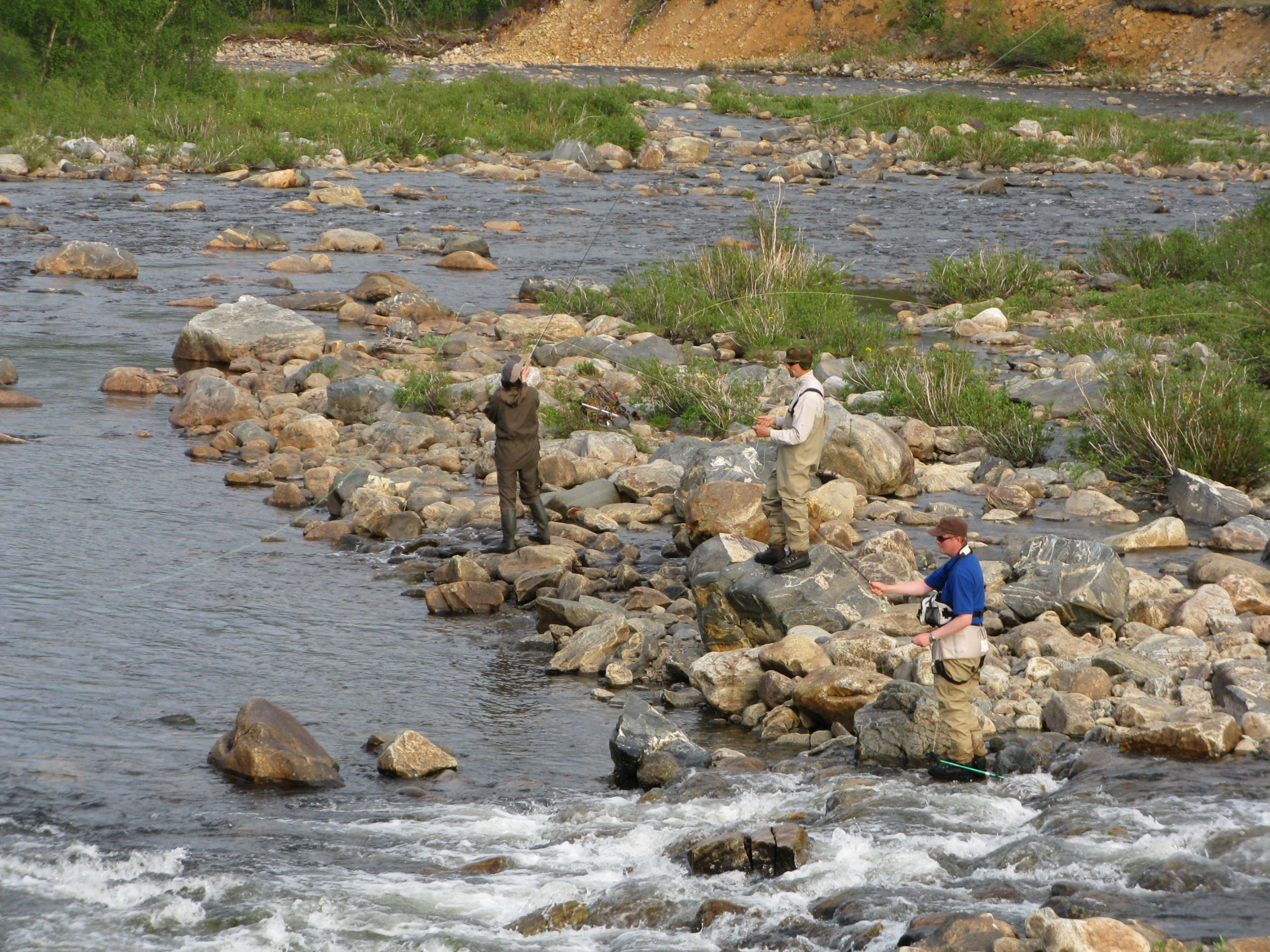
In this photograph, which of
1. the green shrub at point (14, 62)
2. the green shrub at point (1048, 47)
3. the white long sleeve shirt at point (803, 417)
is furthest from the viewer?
the green shrub at point (1048, 47)

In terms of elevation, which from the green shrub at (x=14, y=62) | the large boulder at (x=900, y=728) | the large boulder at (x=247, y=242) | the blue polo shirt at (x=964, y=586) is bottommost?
the large boulder at (x=900, y=728)

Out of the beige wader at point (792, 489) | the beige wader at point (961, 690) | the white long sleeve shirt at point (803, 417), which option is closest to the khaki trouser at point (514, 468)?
the beige wader at point (792, 489)

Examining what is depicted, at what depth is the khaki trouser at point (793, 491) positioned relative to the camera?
8195mm

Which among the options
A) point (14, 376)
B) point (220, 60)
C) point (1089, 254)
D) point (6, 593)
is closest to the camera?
point (6, 593)

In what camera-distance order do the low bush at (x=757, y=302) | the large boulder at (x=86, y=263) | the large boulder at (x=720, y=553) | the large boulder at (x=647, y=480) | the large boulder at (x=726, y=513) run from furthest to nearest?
1. the large boulder at (x=86, y=263)
2. the low bush at (x=757, y=302)
3. the large boulder at (x=647, y=480)
4. the large boulder at (x=726, y=513)
5. the large boulder at (x=720, y=553)

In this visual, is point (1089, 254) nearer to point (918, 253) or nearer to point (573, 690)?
point (918, 253)

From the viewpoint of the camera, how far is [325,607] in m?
9.23

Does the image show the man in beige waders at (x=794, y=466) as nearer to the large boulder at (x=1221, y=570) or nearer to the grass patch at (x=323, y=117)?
the large boulder at (x=1221, y=570)

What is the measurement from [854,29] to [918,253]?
1528 inches

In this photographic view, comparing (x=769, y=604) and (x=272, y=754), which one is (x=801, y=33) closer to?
(x=769, y=604)

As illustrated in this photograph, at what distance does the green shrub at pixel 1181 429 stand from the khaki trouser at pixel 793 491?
462 cm

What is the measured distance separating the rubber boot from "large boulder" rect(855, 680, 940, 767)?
3.59 metres

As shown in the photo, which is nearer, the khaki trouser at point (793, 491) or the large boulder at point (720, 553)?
the khaki trouser at point (793, 491)

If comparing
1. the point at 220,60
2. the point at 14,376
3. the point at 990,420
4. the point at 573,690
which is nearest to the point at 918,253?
the point at 990,420
